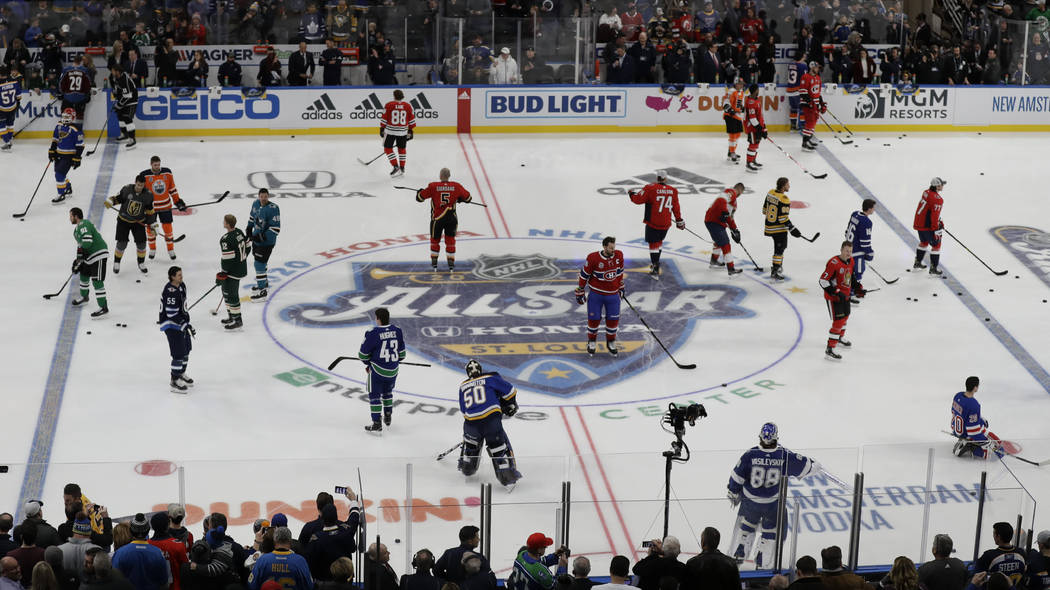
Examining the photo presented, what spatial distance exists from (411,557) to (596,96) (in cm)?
1640

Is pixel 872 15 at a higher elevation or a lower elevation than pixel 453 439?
higher

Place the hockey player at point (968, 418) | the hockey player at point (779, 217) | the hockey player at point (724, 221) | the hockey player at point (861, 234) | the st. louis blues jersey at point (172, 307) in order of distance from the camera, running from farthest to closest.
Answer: the hockey player at point (724, 221) < the hockey player at point (779, 217) < the hockey player at point (861, 234) < the st. louis blues jersey at point (172, 307) < the hockey player at point (968, 418)

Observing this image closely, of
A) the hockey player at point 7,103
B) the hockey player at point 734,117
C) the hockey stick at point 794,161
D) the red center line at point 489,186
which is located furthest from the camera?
the hockey player at point 734,117

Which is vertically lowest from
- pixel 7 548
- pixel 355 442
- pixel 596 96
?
pixel 355 442

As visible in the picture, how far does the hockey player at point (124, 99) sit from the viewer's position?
2248 cm

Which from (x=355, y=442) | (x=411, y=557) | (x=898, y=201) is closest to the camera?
(x=411, y=557)

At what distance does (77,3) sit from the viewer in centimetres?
2481

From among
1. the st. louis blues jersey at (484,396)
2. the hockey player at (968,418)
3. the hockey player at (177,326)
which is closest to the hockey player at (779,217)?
the hockey player at (968,418)

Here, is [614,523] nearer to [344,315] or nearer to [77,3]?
[344,315]

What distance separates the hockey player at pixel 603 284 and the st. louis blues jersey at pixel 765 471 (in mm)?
5000

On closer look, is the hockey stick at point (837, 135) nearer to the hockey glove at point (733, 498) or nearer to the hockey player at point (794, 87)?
the hockey player at point (794, 87)

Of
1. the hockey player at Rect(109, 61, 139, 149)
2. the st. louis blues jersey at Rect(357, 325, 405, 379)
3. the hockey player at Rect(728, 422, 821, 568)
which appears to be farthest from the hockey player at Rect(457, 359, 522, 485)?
the hockey player at Rect(109, 61, 139, 149)

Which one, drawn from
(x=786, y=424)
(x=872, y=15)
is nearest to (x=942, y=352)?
(x=786, y=424)

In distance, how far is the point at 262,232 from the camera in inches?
643
